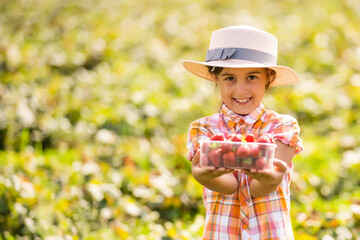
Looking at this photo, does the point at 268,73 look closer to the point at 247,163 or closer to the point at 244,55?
the point at 244,55

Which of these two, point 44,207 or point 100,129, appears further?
point 100,129

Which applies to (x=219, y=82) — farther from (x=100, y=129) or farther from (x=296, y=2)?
(x=296, y=2)

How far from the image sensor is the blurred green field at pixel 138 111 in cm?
401

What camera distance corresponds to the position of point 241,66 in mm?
2207

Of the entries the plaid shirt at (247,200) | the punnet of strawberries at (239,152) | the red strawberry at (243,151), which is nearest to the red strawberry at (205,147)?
the punnet of strawberries at (239,152)

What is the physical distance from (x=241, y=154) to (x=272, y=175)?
189 millimetres

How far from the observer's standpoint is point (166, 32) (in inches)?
343

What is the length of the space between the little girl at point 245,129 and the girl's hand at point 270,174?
125mm

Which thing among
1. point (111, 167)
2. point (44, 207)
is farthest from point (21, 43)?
point (44, 207)

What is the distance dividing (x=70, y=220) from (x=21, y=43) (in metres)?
4.19

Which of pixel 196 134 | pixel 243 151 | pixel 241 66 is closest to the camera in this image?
pixel 243 151

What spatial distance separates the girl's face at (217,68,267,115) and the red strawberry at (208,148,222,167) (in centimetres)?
41

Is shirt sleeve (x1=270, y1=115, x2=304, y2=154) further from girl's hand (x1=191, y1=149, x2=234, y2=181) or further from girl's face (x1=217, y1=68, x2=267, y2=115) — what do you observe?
girl's hand (x1=191, y1=149, x2=234, y2=181)

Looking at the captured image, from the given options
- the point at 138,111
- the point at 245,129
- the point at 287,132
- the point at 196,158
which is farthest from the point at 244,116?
the point at 138,111
